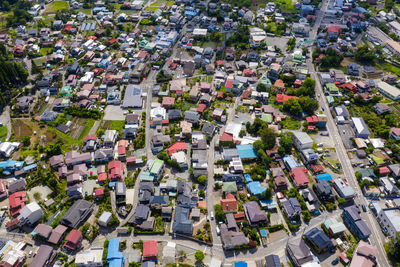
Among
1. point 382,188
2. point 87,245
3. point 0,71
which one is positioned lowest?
point 87,245

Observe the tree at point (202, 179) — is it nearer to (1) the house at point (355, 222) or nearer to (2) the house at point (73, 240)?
(2) the house at point (73, 240)

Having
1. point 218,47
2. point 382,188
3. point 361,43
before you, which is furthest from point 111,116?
point 361,43

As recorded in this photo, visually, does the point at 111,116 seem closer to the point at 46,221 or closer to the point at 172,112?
the point at 172,112

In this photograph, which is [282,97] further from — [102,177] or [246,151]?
[102,177]

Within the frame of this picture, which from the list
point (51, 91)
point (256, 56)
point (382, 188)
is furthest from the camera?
point (256, 56)

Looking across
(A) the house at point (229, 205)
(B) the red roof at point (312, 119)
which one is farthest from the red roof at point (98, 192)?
(B) the red roof at point (312, 119)

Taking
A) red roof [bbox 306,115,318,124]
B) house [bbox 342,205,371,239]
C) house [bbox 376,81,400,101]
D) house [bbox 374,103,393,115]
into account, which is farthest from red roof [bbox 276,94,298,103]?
house [bbox 342,205,371,239]
